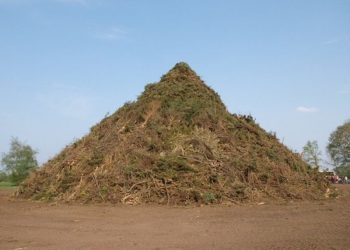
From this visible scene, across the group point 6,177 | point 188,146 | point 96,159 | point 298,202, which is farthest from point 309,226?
point 6,177

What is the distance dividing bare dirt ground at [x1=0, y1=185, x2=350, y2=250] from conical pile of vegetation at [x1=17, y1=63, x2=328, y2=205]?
1254 mm

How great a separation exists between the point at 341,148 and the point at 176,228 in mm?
45454

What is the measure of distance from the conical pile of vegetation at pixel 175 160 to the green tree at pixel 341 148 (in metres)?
33.7

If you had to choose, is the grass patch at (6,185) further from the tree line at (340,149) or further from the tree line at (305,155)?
the tree line at (340,149)

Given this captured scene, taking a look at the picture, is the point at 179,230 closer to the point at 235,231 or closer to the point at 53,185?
the point at 235,231

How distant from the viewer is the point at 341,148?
4966 centimetres

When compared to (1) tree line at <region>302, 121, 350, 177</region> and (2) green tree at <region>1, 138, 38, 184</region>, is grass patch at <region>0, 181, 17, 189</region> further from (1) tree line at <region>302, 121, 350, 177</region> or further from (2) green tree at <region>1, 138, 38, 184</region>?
(1) tree line at <region>302, 121, 350, 177</region>

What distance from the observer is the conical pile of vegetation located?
44.8 feet

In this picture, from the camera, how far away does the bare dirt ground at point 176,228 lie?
264 inches

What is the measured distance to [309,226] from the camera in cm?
809

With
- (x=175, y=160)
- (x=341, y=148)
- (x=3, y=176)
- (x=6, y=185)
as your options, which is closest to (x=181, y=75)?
(x=175, y=160)

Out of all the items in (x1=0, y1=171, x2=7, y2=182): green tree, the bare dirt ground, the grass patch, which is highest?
(x1=0, y1=171, x2=7, y2=182): green tree

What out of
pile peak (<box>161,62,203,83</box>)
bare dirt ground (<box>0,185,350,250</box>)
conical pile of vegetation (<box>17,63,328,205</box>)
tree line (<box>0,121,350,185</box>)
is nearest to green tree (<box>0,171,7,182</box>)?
tree line (<box>0,121,350,185</box>)

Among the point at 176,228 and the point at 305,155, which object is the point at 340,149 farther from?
the point at 176,228
